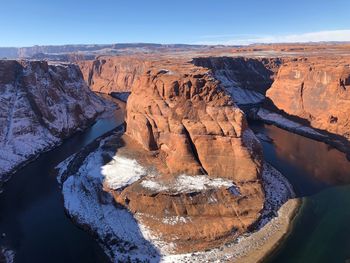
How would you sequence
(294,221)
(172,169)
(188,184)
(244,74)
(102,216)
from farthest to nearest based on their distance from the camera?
(244,74) → (172,169) → (188,184) → (102,216) → (294,221)

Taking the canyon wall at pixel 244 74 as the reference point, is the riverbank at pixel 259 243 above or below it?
below

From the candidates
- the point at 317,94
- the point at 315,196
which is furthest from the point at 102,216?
the point at 317,94

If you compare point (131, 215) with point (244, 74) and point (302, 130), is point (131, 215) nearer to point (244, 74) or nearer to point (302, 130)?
point (302, 130)

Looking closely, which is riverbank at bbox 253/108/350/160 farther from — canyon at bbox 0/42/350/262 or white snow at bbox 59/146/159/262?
white snow at bbox 59/146/159/262

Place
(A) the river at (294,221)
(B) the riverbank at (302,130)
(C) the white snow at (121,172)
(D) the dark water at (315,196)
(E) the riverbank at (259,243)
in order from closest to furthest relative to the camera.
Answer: (E) the riverbank at (259,243) → (D) the dark water at (315,196) → (A) the river at (294,221) → (C) the white snow at (121,172) → (B) the riverbank at (302,130)

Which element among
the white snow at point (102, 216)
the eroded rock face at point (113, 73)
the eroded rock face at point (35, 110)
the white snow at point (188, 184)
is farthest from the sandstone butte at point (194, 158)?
the eroded rock face at point (113, 73)

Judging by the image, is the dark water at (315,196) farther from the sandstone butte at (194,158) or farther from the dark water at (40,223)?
the dark water at (40,223)
